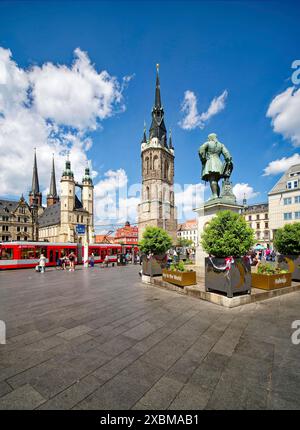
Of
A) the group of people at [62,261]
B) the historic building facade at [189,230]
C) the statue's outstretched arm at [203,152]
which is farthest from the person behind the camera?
the historic building facade at [189,230]

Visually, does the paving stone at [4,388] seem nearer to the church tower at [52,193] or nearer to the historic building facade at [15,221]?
the historic building facade at [15,221]

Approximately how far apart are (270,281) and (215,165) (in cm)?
830

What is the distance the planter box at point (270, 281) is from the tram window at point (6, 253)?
73.6 feet

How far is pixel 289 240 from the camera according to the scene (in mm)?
11445

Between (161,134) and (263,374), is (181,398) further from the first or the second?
(161,134)

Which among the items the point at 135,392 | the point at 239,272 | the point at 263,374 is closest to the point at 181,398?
the point at 135,392

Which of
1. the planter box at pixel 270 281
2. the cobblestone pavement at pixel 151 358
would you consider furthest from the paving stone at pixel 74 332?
the planter box at pixel 270 281

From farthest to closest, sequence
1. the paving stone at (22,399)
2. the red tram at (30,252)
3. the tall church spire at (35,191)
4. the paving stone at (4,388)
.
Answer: the tall church spire at (35,191)
the red tram at (30,252)
the paving stone at (4,388)
the paving stone at (22,399)

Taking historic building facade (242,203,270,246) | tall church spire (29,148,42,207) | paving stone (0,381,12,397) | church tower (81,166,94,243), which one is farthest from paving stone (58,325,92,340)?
tall church spire (29,148,42,207)

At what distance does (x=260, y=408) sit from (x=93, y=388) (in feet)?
7.67

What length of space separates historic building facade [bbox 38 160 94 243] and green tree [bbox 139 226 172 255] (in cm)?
6528

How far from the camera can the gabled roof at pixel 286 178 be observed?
43.6m

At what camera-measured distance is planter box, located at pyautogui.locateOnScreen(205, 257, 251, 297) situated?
7.18m

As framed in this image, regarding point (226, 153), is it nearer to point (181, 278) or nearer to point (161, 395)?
point (181, 278)
